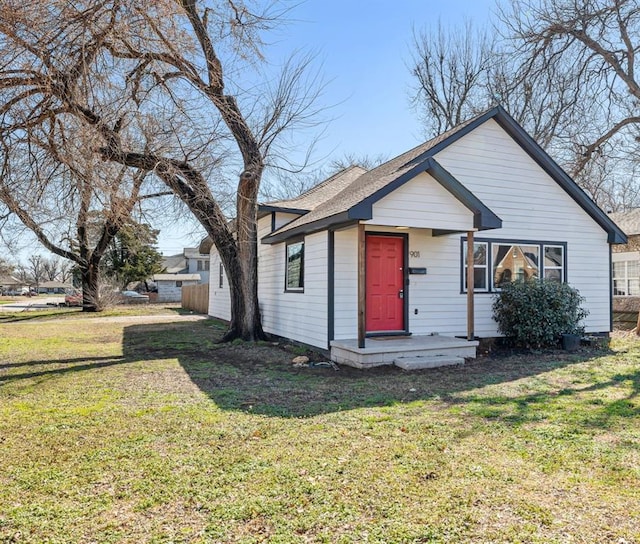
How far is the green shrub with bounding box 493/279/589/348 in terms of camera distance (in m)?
10.0

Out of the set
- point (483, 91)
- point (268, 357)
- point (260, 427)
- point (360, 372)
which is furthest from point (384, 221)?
point (483, 91)

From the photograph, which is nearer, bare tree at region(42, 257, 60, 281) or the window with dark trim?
the window with dark trim

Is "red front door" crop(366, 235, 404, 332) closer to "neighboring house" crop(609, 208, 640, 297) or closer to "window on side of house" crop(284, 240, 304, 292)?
"window on side of house" crop(284, 240, 304, 292)

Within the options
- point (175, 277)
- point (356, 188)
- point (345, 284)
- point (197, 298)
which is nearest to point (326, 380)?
point (345, 284)

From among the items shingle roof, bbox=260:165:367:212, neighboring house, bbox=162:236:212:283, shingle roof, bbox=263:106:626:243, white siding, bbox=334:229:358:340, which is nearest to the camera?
shingle roof, bbox=263:106:626:243

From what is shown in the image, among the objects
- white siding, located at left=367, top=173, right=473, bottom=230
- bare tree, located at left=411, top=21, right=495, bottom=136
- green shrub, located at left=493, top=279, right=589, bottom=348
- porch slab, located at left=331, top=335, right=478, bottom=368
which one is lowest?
porch slab, located at left=331, top=335, right=478, bottom=368

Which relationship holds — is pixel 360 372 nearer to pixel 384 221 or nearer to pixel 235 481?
pixel 384 221

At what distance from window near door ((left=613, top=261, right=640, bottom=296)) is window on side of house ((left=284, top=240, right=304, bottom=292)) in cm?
1533

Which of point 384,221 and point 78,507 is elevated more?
point 384,221

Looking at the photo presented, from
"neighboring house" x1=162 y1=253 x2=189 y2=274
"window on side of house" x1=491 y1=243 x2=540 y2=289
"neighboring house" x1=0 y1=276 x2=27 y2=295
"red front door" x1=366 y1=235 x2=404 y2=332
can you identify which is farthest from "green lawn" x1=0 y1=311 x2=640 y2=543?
Result: "neighboring house" x1=0 y1=276 x2=27 y2=295

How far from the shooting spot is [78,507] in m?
3.09

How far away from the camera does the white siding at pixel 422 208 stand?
27.4 feet

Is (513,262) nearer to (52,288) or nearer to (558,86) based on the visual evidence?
(558,86)

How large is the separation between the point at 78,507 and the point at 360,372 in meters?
5.29
